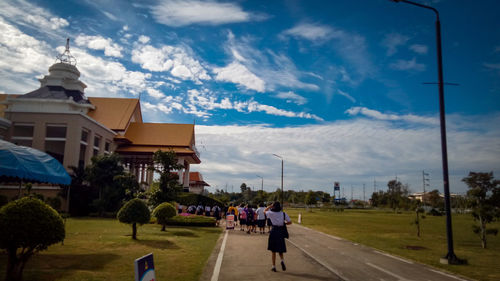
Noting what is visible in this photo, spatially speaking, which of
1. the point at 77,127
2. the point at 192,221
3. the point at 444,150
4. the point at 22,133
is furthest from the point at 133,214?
the point at 22,133

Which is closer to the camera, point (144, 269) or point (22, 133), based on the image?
point (144, 269)

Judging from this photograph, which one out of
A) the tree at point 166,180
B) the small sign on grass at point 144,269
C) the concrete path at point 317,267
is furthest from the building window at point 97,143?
the small sign on grass at point 144,269

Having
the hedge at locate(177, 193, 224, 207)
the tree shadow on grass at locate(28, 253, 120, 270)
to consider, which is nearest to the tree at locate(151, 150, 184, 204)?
the hedge at locate(177, 193, 224, 207)

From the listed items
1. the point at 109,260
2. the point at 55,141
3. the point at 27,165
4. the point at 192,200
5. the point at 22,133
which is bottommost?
the point at 109,260

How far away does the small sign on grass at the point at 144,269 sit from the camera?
4105mm

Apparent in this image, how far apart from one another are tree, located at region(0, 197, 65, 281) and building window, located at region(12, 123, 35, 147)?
30905mm

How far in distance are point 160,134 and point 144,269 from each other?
1843 inches

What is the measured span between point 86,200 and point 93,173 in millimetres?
3372

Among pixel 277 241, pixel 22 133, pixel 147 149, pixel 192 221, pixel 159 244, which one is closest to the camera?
pixel 277 241

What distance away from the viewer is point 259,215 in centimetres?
1839

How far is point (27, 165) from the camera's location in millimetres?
9688

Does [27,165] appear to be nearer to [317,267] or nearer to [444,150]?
[317,267]

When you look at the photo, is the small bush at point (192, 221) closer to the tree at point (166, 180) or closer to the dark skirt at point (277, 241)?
the tree at point (166, 180)

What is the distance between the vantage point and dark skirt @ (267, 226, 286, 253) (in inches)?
339
